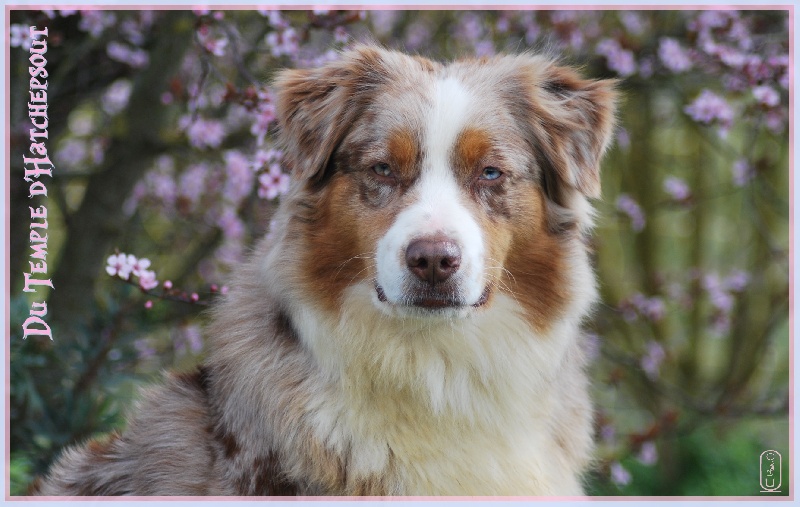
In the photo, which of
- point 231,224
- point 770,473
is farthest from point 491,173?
point 231,224

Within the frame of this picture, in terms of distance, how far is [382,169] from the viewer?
3752 mm

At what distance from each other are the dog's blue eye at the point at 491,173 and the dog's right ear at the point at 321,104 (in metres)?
0.61

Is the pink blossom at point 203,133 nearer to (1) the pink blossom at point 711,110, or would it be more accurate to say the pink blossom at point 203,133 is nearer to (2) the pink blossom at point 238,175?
(2) the pink blossom at point 238,175

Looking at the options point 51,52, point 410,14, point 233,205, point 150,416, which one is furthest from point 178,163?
point 150,416

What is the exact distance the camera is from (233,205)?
6.93m

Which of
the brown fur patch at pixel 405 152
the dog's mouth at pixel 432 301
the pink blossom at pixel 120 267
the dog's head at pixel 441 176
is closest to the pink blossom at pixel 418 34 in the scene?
the dog's head at pixel 441 176

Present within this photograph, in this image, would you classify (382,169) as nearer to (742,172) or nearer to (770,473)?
(770,473)

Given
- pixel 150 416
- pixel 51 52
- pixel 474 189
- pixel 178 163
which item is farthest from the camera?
pixel 178 163

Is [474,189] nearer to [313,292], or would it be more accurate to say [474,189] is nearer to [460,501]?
[313,292]

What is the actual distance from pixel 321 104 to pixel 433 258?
103cm

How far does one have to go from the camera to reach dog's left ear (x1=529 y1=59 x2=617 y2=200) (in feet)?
13.1

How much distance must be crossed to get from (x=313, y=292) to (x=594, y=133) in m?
1.46

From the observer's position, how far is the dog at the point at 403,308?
3654mm

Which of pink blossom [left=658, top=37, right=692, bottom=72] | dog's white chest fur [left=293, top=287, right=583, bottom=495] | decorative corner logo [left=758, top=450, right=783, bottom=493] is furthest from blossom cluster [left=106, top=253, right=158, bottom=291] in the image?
pink blossom [left=658, top=37, right=692, bottom=72]
